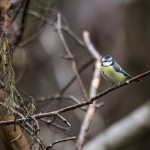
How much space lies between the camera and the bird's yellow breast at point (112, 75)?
1722 millimetres

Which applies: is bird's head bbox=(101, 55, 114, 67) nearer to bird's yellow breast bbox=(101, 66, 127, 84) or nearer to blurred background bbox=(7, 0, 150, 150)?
bird's yellow breast bbox=(101, 66, 127, 84)

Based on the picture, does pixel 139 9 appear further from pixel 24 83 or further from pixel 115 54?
pixel 24 83

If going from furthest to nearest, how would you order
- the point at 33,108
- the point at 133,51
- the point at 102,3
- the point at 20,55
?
1. the point at 102,3
2. the point at 133,51
3. the point at 20,55
4. the point at 33,108

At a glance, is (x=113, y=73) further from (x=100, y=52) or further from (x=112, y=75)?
(x=100, y=52)

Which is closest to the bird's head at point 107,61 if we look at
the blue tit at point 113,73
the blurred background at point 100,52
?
the blue tit at point 113,73

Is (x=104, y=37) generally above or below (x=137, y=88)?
above

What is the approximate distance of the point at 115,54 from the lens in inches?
224

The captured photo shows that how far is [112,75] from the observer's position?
175 centimetres

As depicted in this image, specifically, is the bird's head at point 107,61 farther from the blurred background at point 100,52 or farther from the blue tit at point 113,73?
the blurred background at point 100,52

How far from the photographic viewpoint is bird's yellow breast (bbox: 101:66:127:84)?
5.65 feet

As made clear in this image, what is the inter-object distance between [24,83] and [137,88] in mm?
1371

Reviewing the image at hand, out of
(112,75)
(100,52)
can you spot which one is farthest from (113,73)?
(100,52)

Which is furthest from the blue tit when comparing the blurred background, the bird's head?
the blurred background

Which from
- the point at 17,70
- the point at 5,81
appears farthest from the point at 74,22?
the point at 5,81
